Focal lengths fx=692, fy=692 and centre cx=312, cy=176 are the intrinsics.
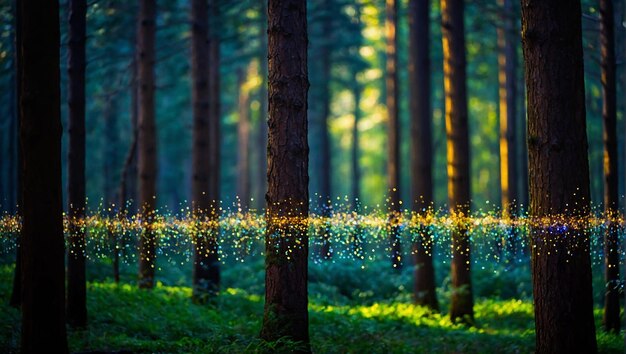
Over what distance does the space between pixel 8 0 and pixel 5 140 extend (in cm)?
2484

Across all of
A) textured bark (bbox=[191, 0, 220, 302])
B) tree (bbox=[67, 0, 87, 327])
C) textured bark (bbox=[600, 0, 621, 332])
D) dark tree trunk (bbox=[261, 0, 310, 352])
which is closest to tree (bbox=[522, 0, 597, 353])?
dark tree trunk (bbox=[261, 0, 310, 352])

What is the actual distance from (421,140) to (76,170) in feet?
27.2

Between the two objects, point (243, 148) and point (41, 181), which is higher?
point (243, 148)

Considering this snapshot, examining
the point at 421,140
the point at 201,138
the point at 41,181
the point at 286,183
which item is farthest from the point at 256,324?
the point at 421,140

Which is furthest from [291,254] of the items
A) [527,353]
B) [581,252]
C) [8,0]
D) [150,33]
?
[8,0]

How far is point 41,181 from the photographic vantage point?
7457 mm

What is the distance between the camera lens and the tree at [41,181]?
7395 millimetres

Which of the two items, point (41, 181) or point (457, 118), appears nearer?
point (41, 181)

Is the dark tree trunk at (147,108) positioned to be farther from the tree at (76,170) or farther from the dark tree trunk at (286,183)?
the dark tree trunk at (286,183)

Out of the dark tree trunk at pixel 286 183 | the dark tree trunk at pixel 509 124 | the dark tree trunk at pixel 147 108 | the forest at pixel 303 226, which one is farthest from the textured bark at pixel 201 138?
the dark tree trunk at pixel 509 124

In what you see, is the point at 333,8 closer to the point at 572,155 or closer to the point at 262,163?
the point at 262,163

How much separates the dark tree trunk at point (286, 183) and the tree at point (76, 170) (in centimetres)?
410

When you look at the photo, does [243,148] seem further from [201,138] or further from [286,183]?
[286,183]

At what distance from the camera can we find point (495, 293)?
2002cm
